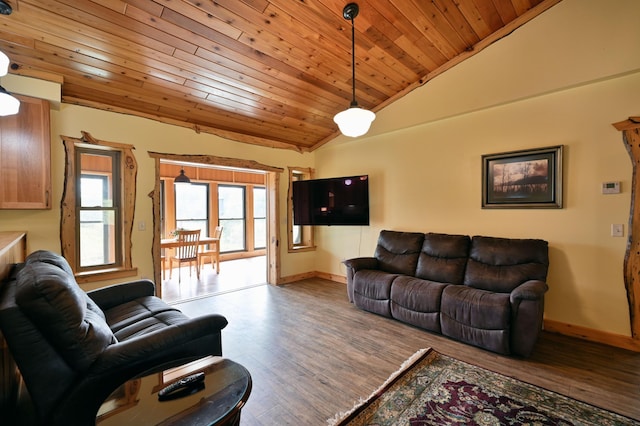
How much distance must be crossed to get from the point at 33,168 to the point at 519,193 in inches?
204

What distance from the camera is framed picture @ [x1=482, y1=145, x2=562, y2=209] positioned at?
307 centimetres

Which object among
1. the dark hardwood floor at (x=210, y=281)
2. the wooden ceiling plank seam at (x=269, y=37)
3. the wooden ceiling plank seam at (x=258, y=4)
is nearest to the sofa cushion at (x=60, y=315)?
the wooden ceiling plank seam at (x=269, y=37)

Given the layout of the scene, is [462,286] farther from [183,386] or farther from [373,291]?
[183,386]

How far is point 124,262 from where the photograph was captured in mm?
3584

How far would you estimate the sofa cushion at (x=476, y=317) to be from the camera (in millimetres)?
2562

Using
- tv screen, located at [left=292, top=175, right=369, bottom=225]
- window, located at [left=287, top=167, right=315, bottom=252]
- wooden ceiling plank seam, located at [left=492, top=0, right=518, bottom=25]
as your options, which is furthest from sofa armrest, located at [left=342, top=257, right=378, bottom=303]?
wooden ceiling plank seam, located at [left=492, top=0, right=518, bottom=25]

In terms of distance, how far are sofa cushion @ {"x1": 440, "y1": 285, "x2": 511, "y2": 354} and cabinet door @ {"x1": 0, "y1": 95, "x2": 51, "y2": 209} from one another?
427 centimetres

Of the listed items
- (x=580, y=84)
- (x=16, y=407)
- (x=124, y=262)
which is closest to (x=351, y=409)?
(x=16, y=407)

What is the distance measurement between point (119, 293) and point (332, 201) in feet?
10.2

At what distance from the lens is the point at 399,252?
3965 millimetres

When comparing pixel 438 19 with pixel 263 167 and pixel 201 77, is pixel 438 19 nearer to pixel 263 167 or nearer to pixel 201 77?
pixel 201 77

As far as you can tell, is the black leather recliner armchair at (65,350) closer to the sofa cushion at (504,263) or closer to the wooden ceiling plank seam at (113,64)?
the wooden ceiling plank seam at (113,64)

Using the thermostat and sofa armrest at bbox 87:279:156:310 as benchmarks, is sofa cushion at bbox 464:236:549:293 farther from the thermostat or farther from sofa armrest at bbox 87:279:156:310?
sofa armrest at bbox 87:279:156:310

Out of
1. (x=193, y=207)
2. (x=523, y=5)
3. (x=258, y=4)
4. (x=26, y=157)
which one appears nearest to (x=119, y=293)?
(x=26, y=157)
